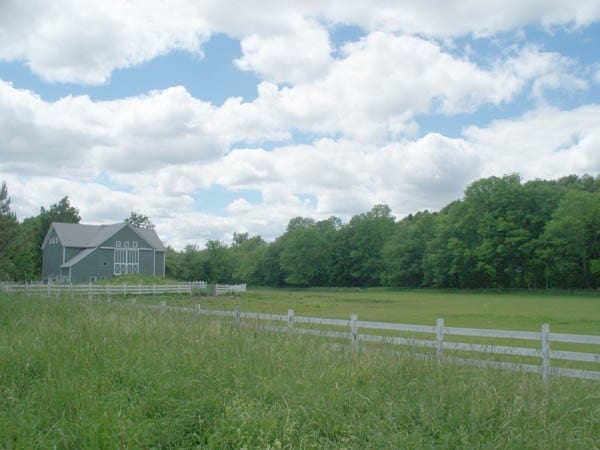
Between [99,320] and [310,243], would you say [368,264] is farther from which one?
[99,320]

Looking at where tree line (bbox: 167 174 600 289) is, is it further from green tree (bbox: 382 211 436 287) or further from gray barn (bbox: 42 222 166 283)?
gray barn (bbox: 42 222 166 283)

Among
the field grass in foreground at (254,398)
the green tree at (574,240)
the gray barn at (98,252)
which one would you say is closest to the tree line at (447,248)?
the green tree at (574,240)

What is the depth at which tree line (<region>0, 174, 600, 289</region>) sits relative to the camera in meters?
66.1

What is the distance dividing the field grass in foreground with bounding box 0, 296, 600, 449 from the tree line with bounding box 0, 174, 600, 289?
141 feet

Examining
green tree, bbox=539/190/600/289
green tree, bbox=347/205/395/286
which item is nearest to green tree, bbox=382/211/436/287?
green tree, bbox=347/205/395/286

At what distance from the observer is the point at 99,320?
25.2 feet

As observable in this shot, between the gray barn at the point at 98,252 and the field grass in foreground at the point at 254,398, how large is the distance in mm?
55671

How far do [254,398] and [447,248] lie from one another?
3051 inches

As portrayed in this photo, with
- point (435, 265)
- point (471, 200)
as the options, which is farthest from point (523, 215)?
point (435, 265)

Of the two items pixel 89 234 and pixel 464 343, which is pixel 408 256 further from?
pixel 464 343

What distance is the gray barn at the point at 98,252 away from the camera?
5884cm

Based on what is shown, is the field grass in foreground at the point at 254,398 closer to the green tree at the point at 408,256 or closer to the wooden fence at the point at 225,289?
the wooden fence at the point at 225,289

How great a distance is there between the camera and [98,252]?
59312 millimetres

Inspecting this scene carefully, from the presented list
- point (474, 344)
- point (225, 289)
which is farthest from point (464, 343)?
point (225, 289)
